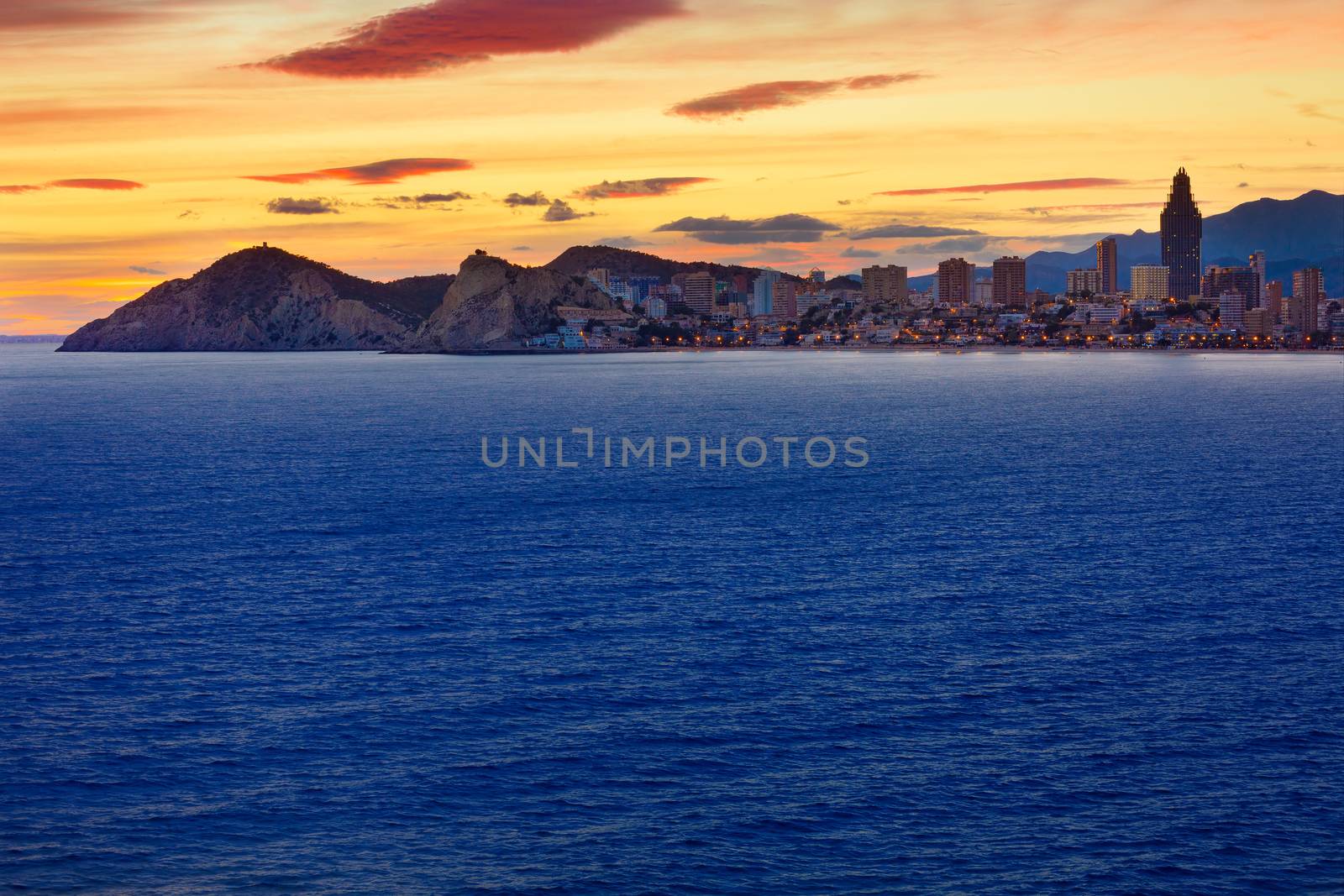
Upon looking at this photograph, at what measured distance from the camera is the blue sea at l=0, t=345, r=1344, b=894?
26.3 meters

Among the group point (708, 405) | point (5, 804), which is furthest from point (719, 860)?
point (708, 405)

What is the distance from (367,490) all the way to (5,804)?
170 ft

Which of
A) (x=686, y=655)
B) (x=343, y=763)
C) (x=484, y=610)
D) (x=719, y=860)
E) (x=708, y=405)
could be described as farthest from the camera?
(x=708, y=405)

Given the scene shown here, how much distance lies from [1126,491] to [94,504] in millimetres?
63939

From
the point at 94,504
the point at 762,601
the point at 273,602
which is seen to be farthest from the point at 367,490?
the point at 762,601

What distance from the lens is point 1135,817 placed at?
1088 inches

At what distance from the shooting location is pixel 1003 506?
71.0 meters

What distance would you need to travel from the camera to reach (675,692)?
36.2m

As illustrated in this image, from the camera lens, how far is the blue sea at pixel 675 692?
26.3 m

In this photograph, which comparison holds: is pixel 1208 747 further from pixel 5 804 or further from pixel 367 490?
pixel 367 490

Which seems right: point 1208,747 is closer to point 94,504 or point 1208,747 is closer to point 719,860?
point 719,860

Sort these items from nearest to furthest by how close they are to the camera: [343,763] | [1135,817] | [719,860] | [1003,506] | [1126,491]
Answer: [719,860] < [1135,817] < [343,763] < [1003,506] < [1126,491]

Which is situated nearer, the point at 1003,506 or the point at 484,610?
the point at 484,610

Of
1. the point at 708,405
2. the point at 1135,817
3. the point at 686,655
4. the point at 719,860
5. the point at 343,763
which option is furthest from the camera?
the point at 708,405
